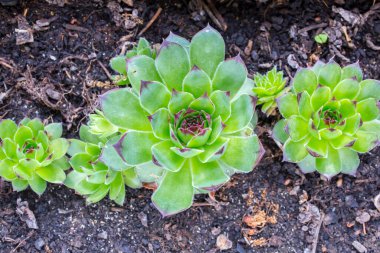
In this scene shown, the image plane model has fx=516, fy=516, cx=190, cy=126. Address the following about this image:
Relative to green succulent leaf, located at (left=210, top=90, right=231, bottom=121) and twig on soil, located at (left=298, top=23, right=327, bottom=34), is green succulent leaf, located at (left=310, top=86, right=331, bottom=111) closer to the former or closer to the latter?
green succulent leaf, located at (left=210, top=90, right=231, bottom=121)

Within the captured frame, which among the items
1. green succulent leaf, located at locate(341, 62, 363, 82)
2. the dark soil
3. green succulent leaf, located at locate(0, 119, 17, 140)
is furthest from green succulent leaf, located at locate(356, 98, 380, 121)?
green succulent leaf, located at locate(0, 119, 17, 140)

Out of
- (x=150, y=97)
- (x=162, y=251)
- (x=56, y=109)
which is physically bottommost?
(x=162, y=251)

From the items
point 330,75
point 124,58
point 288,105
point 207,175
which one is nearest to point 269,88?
point 288,105

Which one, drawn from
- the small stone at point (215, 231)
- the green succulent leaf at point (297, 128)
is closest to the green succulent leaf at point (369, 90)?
the green succulent leaf at point (297, 128)

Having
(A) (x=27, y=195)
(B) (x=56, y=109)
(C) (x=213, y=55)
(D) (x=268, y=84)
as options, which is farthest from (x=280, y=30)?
(A) (x=27, y=195)

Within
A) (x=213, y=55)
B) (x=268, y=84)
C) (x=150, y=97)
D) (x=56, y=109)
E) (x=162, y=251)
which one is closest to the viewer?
(x=150, y=97)

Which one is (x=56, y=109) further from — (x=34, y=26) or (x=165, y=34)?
(x=165, y=34)

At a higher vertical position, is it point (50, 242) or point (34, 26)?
point (34, 26)
